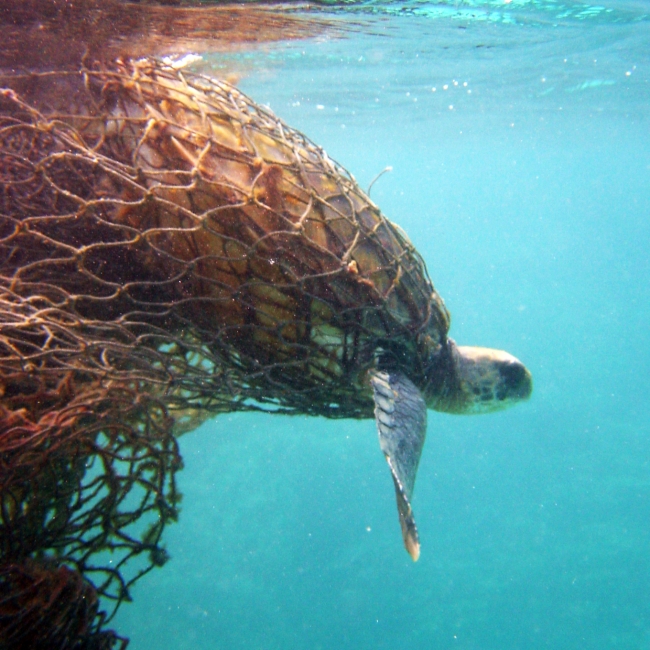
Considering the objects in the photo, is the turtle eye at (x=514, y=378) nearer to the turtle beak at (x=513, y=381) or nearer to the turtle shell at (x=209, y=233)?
the turtle beak at (x=513, y=381)

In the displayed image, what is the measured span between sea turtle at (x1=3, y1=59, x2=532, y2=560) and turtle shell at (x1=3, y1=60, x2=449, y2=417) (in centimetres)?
1

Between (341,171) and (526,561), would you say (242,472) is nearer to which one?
(526,561)

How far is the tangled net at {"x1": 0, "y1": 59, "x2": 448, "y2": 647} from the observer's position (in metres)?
2.18

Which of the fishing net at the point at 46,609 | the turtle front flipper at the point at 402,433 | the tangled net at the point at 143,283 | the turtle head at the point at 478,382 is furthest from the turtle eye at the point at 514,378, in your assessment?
the fishing net at the point at 46,609

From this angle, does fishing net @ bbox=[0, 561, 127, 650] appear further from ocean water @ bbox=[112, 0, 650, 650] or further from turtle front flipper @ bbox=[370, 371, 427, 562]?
ocean water @ bbox=[112, 0, 650, 650]

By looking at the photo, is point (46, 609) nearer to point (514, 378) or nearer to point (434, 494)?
point (514, 378)

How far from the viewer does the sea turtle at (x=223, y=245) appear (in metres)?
2.38

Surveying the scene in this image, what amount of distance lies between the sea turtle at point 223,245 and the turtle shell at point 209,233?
10mm

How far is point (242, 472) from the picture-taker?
55.0 feet

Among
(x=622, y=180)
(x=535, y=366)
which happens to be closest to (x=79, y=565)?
(x=535, y=366)

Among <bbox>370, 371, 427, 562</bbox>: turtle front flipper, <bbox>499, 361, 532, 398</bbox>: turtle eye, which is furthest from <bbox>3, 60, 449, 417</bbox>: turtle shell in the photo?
<bbox>499, 361, 532, 398</bbox>: turtle eye

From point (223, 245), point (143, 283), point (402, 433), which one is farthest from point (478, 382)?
point (143, 283)

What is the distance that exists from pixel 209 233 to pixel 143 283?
44cm

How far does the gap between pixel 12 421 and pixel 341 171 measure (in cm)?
239
